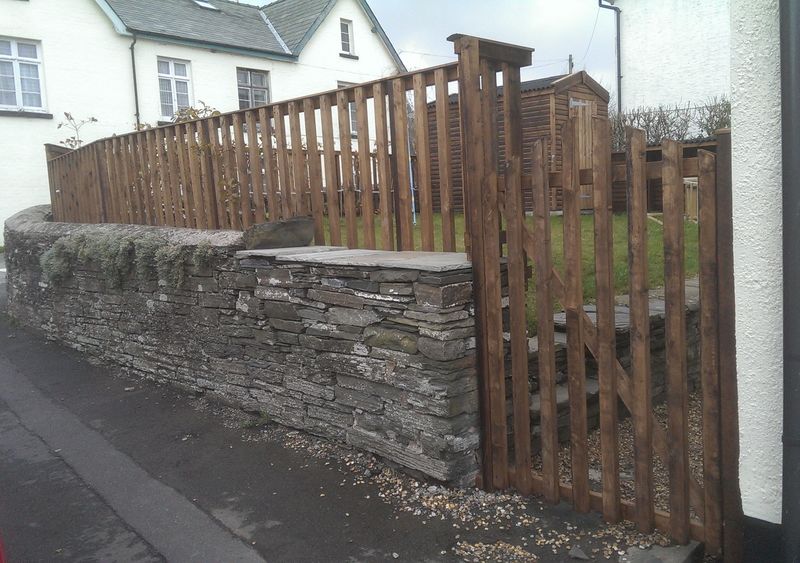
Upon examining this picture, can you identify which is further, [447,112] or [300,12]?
[300,12]

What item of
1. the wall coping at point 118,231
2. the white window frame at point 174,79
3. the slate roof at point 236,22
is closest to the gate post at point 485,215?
the wall coping at point 118,231

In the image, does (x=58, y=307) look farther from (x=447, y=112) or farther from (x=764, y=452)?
(x=764, y=452)

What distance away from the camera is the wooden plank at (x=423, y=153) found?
415cm

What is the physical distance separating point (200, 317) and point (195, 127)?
1.72m

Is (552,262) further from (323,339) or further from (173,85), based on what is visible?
(173,85)

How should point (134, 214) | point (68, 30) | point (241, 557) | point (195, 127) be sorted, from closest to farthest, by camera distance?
point (241, 557)
point (195, 127)
point (134, 214)
point (68, 30)

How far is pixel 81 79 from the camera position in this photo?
1806 cm

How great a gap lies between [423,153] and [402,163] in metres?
0.19

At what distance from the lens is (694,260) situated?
836 cm

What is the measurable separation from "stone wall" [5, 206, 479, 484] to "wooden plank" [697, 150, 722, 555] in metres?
1.23

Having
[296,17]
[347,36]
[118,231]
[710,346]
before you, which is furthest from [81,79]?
[710,346]

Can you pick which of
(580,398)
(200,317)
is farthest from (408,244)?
(200,317)

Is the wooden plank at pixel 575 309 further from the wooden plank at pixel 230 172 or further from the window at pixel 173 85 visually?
the window at pixel 173 85

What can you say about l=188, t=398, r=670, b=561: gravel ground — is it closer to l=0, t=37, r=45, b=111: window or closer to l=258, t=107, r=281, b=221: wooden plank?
l=258, t=107, r=281, b=221: wooden plank
